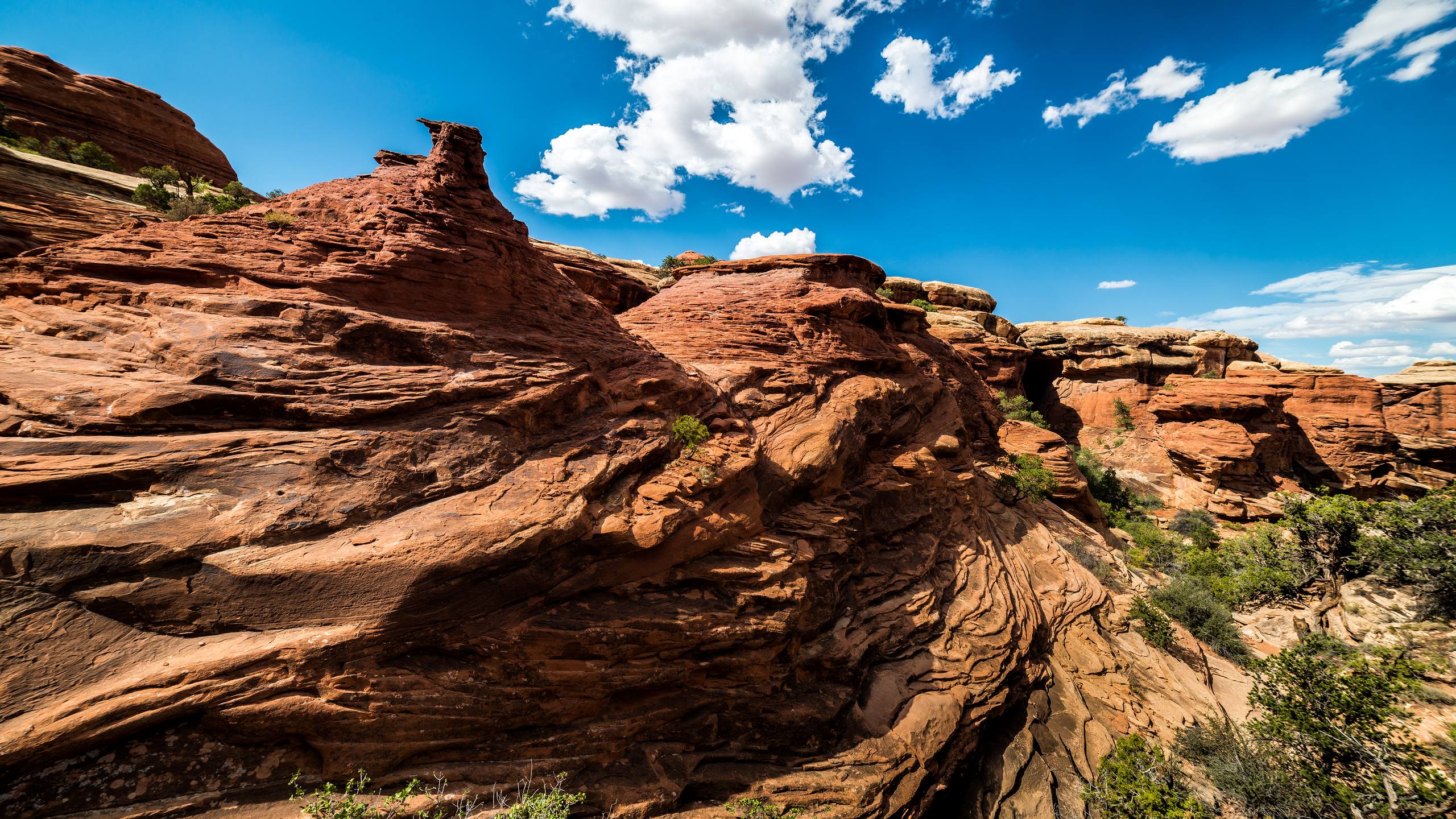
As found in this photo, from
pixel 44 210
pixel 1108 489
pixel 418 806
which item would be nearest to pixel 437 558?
pixel 418 806

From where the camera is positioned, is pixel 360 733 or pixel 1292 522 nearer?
pixel 360 733

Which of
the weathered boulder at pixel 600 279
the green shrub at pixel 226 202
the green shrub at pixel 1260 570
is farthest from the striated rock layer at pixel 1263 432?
the green shrub at pixel 226 202

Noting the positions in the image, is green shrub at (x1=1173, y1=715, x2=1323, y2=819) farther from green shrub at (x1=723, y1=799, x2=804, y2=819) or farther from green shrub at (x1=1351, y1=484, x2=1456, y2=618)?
green shrub at (x1=723, y1=799, x2=804, y2=819)

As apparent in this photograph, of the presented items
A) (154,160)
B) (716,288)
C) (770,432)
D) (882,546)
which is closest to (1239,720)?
(882,546)

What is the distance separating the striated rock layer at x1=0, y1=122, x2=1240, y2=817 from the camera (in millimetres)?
5570

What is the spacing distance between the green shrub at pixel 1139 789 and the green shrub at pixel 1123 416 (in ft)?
108

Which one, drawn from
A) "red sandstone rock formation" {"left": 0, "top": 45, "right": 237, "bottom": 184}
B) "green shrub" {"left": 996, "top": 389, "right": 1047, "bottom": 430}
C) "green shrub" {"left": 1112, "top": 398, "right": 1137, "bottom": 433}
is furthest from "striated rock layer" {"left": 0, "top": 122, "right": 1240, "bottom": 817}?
"green shrub" {"left": 1112, "top": 398, "right": 1137, "bottom": 433}

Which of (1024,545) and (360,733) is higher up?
(360,733)

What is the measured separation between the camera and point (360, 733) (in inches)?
249

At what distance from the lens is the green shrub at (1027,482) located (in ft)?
73.8

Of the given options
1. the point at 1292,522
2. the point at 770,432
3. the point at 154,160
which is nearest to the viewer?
the point at 770,432

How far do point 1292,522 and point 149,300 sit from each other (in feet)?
128

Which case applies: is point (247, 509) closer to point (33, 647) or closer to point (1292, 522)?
point (33, 647)

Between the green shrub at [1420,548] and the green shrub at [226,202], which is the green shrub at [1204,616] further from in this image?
the green shrub at [226,202]
